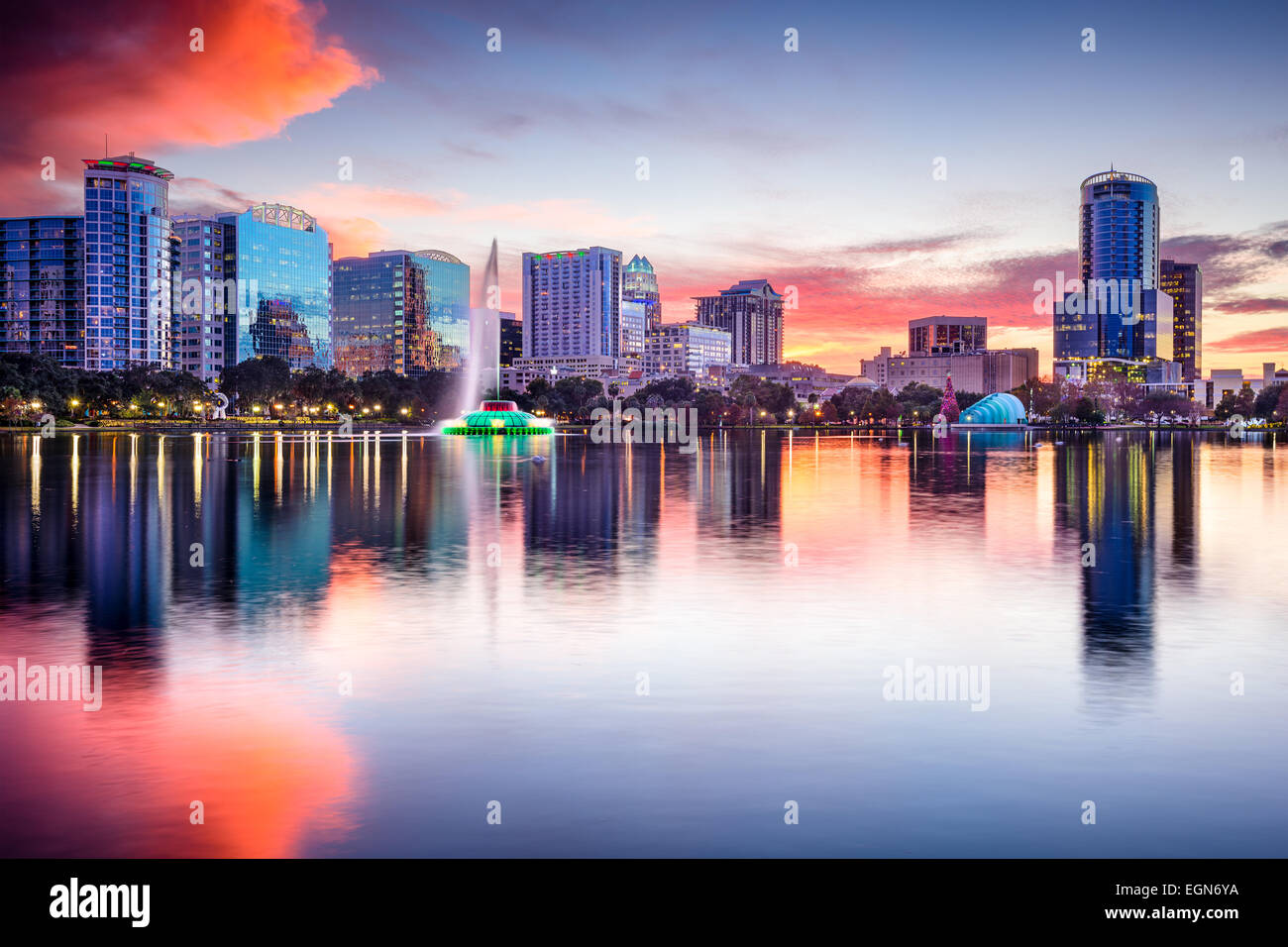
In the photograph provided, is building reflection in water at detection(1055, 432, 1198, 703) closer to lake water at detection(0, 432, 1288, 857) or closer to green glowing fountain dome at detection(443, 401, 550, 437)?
lake water at detection(0, 432, 1288, 857)

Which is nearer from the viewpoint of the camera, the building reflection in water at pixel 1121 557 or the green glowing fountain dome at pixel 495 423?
the building reflection in water at pixel 1121 557

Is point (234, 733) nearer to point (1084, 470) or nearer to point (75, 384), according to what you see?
point (1084, 470)

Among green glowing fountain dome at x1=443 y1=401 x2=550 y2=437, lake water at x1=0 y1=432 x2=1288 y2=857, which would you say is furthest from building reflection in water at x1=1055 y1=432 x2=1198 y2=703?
green glowing fountain dome at x1=443 y1=401 x2=550 y2=437

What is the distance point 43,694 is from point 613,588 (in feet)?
27.9

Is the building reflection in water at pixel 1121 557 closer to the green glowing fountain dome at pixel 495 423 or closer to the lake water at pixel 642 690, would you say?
the lake water at pixel 642 690

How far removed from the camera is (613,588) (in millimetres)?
16797

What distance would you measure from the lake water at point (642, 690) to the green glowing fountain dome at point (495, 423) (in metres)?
101

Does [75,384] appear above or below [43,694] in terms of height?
above

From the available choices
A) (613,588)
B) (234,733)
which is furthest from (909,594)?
(234,733)

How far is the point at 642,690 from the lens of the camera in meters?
10.5

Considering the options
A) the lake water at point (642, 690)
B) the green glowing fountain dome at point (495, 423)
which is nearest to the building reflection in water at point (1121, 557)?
the lake water at point (642, 690)

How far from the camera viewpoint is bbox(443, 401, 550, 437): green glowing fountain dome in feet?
414

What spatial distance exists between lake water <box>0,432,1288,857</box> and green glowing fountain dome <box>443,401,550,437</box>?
10104 centimetres

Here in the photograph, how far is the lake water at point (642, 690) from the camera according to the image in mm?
7113
